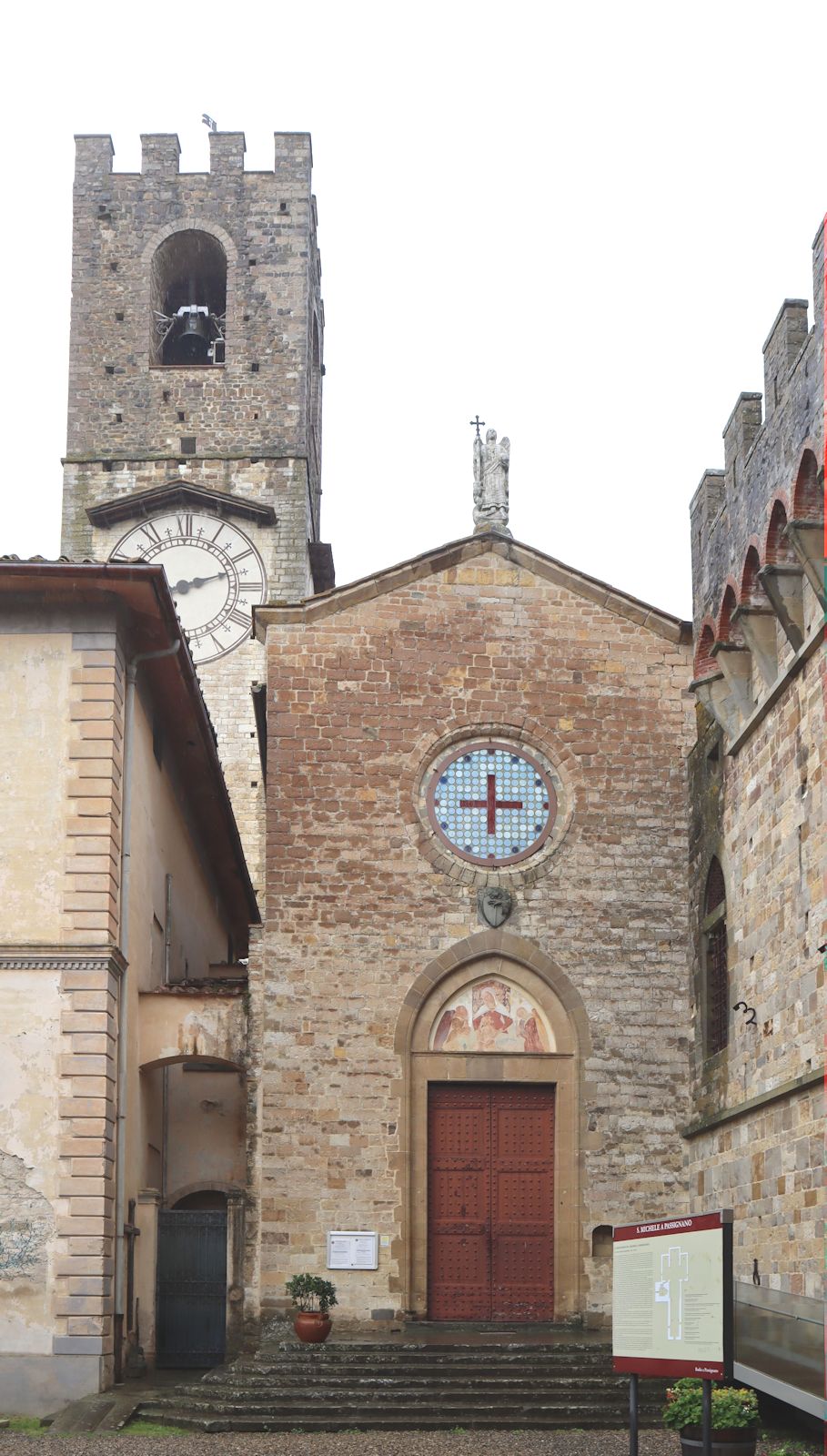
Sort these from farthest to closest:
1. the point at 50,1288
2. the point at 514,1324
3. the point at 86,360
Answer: the point at 86,360 < the point at 514,1324 < the point at 50,1288

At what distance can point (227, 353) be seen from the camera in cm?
3878

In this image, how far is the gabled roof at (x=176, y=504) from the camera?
36.8 m

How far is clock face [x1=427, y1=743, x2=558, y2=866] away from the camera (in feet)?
74.1

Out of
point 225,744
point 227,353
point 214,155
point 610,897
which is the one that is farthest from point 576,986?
point 214,155

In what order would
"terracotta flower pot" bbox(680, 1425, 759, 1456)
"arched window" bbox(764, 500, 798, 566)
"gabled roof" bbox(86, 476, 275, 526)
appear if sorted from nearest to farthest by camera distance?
"terracotta flower pot" bbox(680, 1425, 759, 1456) < "arched window" bbox(764, 500, 798, 566) < "gabled roof" bbox(86, 476, 275, 526)

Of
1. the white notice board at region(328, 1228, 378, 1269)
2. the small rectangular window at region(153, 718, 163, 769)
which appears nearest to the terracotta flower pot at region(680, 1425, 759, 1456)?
the white notice board at region(328, 1228, 378, 1269)

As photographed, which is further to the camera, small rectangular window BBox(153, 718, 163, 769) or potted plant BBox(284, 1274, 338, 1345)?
small rectangular window BBox(153, 718, 163, 769)

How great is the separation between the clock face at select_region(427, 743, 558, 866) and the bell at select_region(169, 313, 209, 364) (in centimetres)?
1921

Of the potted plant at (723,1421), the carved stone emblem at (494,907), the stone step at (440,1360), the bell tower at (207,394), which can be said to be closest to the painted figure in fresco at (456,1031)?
the carved stone emblem at (494,907)

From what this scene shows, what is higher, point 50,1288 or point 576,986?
point 576,986

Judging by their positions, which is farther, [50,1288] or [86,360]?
[86,360]

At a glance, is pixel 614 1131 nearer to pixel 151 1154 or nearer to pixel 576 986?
pixel 576 986

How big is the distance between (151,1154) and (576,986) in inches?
206

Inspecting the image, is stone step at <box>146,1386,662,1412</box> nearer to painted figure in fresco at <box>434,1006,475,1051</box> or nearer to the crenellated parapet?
painted figure in fresco at <box>434,1006,475,1051</box>
